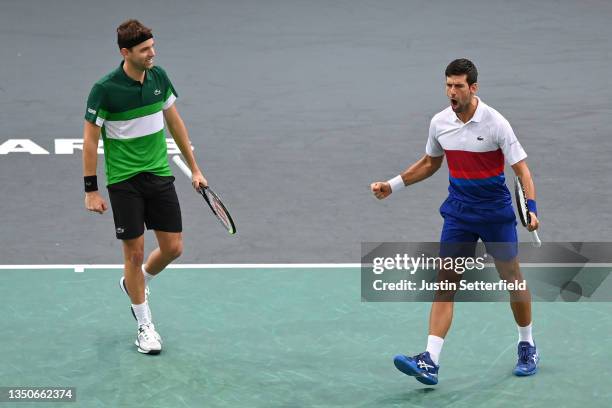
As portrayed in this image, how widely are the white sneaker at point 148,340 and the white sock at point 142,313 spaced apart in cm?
4

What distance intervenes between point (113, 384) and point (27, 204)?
13.0 ft

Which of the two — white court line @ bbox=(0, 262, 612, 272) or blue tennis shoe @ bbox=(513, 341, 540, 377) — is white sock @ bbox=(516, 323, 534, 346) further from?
white court line @ bbox=(0, 262, 612, 272)

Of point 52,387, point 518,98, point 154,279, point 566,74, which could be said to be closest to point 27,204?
point 154,279

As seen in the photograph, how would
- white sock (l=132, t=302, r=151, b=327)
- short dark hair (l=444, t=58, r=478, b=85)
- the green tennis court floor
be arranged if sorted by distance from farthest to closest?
white sock (l=132, t=302, r=151, b=327), the green tennis court floor, short dark hair (l=444, t=58, r=478, b=85)

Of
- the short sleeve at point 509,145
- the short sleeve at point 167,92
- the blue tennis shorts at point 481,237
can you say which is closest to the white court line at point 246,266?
the short sleeve at point 167,92

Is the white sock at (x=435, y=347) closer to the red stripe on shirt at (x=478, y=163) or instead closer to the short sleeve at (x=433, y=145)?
the red stripe on shirt at (x=478, y=163)

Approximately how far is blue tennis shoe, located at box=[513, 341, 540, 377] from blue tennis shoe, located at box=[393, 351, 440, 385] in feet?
1.94

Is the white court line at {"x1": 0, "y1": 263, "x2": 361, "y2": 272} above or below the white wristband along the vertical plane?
below

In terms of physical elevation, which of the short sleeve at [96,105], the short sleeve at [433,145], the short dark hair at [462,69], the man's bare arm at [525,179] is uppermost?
the short dark hair at [462,69]

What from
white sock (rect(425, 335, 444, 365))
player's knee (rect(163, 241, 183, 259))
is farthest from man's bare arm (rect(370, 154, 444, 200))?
player's knee (rect(163, 241, 183, 259))

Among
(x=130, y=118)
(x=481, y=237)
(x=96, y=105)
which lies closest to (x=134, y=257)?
(x=130, y=118)

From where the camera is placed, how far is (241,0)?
1839 centimetres

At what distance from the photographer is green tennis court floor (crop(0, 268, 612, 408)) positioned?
24.8 ft

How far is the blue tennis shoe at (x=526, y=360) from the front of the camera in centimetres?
777
